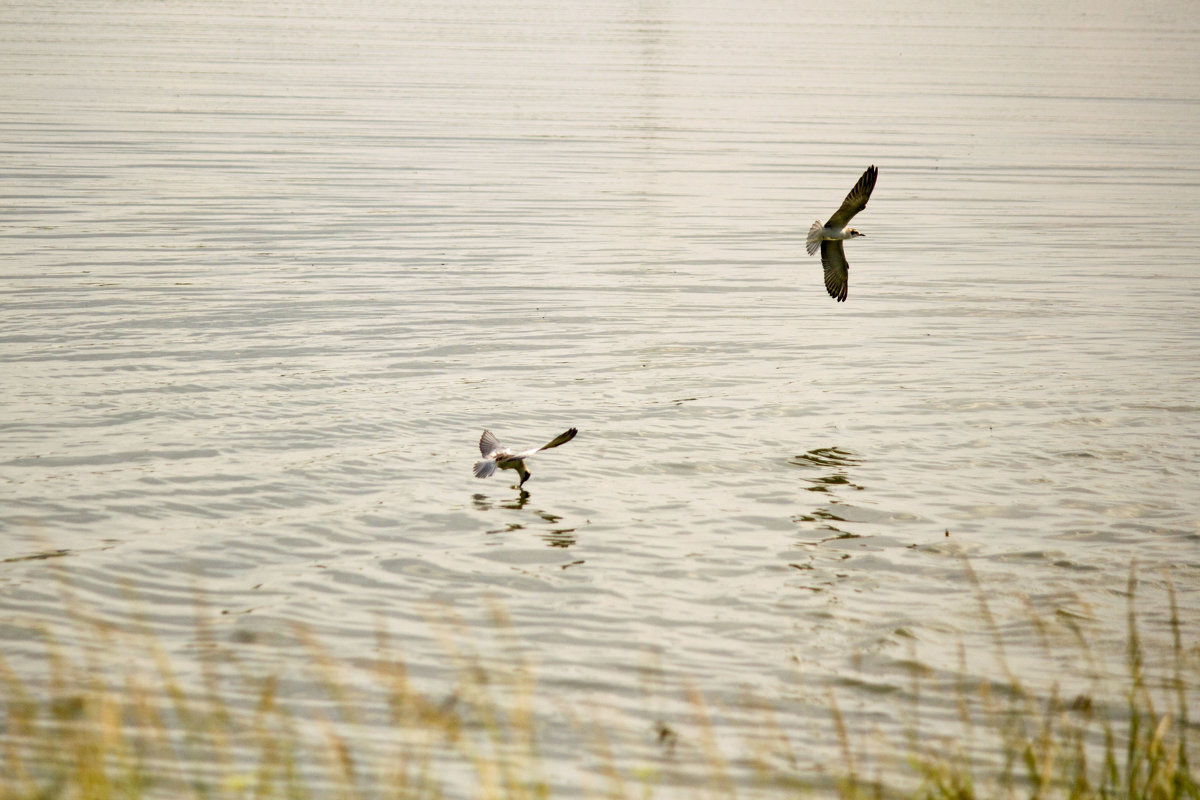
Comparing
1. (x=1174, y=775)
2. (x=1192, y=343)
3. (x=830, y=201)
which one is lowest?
(x=1174, y=775)

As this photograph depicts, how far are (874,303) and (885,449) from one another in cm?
693

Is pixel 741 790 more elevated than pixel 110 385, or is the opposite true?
pixel 110 385

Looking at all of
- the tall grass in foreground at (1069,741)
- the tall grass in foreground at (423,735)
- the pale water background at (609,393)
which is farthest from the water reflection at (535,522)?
the tall grass in foreground at (1069,741)

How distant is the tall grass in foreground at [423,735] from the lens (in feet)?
18.7

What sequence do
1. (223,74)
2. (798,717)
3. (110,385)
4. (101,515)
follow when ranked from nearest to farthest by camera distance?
(798,717)
(101,515)
(110,385)
(223,74)

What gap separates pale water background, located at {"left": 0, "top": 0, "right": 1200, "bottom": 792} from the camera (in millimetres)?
8734

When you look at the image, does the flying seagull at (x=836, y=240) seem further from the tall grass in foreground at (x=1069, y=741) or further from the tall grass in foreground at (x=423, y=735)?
the tall grass in foreground at (x=423, y=735)

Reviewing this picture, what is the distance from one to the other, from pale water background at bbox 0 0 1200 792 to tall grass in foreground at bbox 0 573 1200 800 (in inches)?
10.1

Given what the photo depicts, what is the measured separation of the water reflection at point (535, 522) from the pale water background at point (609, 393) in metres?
0.05

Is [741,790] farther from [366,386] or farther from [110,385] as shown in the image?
[110,385]

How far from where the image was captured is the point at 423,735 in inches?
278

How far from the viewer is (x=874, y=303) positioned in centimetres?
1906

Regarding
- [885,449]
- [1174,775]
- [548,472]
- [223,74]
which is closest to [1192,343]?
[885,449]

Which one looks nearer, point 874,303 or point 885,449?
point 885,449
